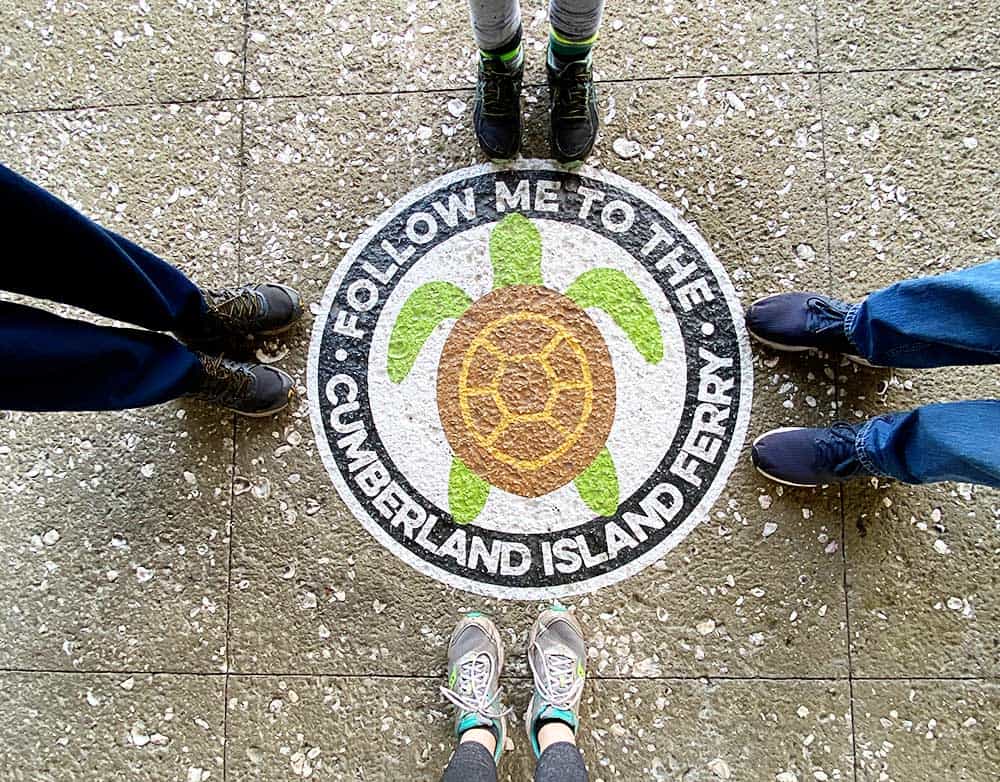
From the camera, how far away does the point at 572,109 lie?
1.87 meters

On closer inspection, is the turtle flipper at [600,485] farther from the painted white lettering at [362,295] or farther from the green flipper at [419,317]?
the painted white lettering at [362,295]

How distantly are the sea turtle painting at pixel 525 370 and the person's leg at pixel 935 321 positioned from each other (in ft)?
1.68

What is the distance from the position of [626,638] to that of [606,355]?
0.70 metres

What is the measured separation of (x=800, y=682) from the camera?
5.95ft

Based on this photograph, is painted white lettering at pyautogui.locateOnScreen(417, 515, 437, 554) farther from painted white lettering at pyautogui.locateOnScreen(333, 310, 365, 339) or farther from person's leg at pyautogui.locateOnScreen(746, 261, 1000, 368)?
person's leg at pyautogui.locateOnScreen(746, 261, 1000, 368)

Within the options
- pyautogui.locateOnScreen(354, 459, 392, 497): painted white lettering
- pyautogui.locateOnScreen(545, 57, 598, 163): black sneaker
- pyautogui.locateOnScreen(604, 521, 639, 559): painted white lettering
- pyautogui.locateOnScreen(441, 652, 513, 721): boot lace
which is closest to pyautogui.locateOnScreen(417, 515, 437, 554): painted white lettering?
pyautogui.locateOnScreen(354, 459, 392, 497): painted white lettering

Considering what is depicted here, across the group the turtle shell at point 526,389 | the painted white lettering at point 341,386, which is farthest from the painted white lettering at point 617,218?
the painted white lettering at point 341,386

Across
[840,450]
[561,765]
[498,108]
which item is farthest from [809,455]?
[498,108]

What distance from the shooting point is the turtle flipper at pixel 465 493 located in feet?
6.16

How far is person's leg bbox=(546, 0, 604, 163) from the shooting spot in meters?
1.60

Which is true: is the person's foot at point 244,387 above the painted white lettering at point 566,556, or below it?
above

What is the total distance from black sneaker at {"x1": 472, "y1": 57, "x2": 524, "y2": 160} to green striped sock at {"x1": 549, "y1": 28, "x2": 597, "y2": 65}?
0.10 m

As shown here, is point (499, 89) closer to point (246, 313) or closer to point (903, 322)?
point (246, 313)

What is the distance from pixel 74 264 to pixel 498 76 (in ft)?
3.39
